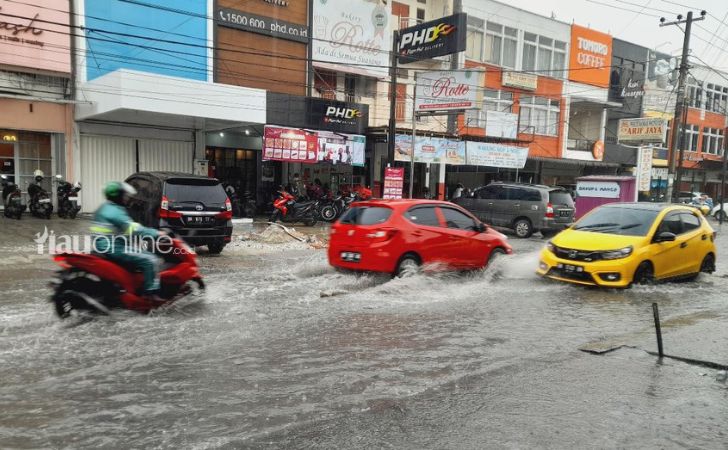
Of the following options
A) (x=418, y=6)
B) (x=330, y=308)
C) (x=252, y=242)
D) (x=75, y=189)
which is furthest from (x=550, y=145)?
(x=330, y=308)

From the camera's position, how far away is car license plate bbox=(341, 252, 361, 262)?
919 cm

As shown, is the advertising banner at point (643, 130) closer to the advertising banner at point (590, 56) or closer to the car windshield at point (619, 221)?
the advertising banner at point (590, 56)

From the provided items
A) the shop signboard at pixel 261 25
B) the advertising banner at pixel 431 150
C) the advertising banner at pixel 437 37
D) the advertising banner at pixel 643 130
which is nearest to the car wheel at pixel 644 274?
the advertising banner at pixel 437 37

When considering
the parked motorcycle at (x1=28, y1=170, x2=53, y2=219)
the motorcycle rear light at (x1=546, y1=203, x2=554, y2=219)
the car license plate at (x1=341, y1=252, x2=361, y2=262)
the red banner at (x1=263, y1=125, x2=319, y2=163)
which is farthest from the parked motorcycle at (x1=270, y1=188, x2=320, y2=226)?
the car license plate at (x1=341, y1=252, x2=361, y2=262)

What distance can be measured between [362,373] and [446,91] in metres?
17.0

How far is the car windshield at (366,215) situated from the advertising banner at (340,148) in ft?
35.9

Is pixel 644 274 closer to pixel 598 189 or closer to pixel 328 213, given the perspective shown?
pixel 328 213

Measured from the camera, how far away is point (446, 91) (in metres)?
20.5

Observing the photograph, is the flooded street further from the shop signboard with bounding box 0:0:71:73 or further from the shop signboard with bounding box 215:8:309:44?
the shop signboard with bounding box 215:8:309:44

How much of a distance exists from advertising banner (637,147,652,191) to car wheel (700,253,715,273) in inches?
881

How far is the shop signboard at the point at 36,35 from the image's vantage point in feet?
50.9

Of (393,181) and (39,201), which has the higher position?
(393,181)

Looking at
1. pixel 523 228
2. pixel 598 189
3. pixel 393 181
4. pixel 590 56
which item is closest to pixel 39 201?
pixel 393 181

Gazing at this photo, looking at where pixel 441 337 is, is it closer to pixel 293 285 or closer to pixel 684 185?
pixel 293 285
